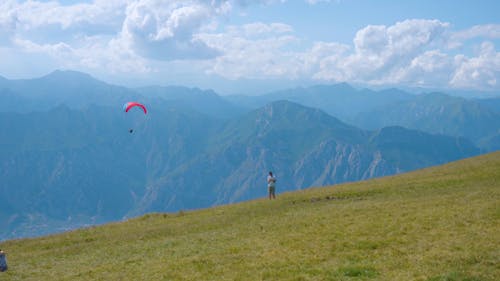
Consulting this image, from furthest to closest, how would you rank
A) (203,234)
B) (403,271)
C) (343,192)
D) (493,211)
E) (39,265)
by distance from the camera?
(343,192), (203,234), (39,265), (493,211), (403,271)

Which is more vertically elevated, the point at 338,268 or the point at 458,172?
the point at 458,172

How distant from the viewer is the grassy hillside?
20438mm

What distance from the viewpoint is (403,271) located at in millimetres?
19297

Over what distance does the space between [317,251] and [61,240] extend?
2843 cm

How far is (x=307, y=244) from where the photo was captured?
85.6ft

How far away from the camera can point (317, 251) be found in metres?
24.2

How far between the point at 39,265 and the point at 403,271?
24.5 meters

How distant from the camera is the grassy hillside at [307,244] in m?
20.4

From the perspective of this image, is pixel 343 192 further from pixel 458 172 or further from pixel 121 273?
pixel 121 273

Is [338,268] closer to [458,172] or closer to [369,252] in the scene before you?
[369,252]

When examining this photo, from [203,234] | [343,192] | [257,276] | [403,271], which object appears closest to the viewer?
[403,271]

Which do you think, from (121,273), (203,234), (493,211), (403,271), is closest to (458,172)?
(493,211)

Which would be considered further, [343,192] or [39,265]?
[343,192]

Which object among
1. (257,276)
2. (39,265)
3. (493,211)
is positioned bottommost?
(257,276)
